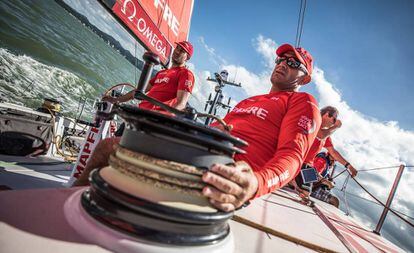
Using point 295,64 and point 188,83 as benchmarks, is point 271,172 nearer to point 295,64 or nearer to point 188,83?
point 295,64

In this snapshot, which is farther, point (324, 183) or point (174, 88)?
point (324, 183)

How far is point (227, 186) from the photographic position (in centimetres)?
56

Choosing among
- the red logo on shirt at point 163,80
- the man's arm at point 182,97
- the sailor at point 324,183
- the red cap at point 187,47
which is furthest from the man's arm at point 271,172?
the sailor at point 324,183

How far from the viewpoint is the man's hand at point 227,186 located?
0.54 metres

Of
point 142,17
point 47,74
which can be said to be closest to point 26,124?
point 142,17

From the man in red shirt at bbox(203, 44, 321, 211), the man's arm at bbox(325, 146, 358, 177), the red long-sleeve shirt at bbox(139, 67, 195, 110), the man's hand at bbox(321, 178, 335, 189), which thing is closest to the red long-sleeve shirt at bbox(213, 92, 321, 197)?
the man in red shirt at bbox(203, 44, 321, 211)

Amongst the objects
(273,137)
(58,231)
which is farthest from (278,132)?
(58,231)

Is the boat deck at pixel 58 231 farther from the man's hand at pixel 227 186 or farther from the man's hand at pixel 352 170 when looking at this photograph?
the man's hand at pixel 352 170

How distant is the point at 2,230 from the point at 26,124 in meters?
3.41

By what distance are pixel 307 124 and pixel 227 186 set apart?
0.78 meters

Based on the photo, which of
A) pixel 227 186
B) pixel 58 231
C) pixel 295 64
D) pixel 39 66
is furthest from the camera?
pixel 39 66

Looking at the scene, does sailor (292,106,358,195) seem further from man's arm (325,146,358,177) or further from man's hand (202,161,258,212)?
man's hand (202,161,258,212)

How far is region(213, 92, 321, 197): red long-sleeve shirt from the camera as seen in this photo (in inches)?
37.6

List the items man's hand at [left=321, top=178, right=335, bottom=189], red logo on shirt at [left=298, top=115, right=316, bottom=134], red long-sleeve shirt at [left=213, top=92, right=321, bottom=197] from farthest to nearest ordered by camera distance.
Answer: man's hand at [left=321, top=178, right=335, bottom=189] < red logo on shirt at [left=298, top=115, right=316, bottom=134] < red long-sleeve shirt at [left=213, top=92, right=321, bottom=197]
